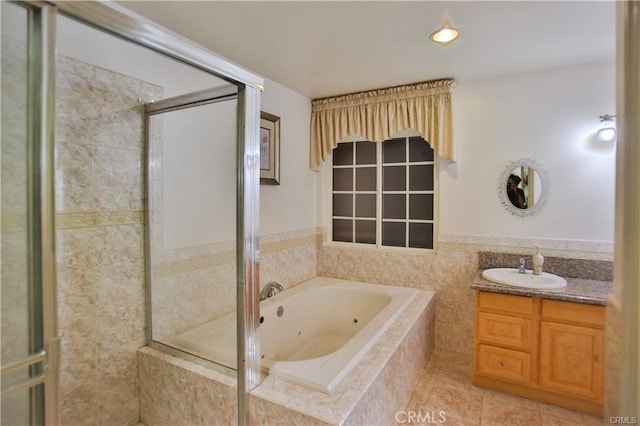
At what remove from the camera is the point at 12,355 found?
3.20ft

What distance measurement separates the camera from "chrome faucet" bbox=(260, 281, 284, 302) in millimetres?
2730

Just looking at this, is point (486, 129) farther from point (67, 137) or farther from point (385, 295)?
point (67, 137)

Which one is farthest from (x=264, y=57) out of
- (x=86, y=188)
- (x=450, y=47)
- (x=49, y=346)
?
(x=49, y=346)

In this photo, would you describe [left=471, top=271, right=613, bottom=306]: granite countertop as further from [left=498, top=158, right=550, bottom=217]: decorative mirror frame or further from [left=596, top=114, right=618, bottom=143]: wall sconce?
[left=596, top=114, right=618, bottom=143]: wall sconce

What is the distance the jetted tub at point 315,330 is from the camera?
1.71m

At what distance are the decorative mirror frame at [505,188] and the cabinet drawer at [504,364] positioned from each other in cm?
109

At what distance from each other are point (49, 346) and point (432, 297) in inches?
104

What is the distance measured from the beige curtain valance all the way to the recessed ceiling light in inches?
31.8

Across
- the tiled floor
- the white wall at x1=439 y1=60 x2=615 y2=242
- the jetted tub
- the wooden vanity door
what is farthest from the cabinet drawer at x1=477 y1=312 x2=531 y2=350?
the white wall at x1=439 y1=60 x2=615 y2=242

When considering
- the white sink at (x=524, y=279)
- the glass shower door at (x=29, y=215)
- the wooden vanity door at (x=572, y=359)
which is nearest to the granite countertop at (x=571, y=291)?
the white sink at (x=524, y=279)

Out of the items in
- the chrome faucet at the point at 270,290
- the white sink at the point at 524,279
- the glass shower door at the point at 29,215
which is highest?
the glass shower door at the point at 29,215

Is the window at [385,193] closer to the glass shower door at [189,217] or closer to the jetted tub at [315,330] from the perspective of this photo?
the jetted tub at [315,330]

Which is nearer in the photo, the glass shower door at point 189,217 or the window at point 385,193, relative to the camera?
the glass shower door at point 189,217

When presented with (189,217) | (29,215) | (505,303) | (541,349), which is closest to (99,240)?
(189,217)
